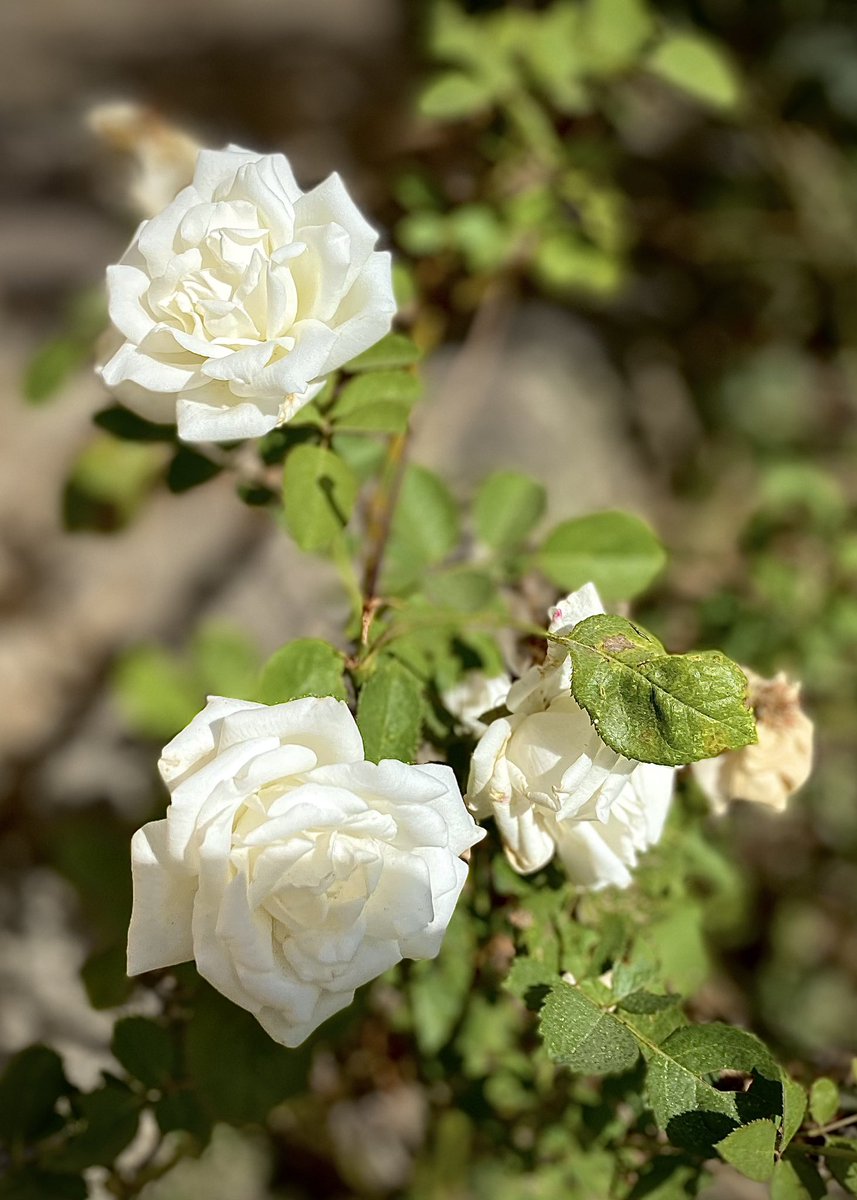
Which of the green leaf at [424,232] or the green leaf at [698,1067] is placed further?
the green leaf at [424,232]

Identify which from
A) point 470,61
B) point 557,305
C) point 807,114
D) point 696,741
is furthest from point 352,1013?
point 807,114

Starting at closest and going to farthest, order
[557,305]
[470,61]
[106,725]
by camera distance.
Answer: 1. [470,61]
2. [106,725]
3. [557,305]

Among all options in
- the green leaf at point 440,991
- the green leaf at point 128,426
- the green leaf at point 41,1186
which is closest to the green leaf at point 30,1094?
the green leaf at point 41,1186

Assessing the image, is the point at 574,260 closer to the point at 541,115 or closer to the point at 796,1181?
the point at 541,115

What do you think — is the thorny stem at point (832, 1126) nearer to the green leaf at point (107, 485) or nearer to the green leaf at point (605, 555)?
the green leaf at point (605, 555)

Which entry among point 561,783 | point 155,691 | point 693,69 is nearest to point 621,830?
point 561,783

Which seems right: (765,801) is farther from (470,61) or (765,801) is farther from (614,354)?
(614,354)
